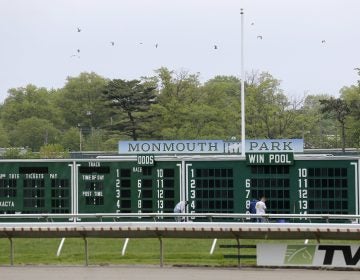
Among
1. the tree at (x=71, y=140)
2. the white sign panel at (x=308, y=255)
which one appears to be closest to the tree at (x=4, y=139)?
the tree at (x=71, y=140)

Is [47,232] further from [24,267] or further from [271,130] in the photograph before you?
[271,130]

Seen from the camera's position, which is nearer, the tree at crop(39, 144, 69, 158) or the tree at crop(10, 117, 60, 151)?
the tree at crop(39, 144, 69, 158)

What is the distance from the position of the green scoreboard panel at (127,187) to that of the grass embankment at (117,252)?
298 cm

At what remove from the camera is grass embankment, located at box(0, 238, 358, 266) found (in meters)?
18.4

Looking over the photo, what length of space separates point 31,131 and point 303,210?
6273 centimetres

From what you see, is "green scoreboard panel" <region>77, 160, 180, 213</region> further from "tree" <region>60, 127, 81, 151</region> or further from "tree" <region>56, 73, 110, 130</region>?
"tree" <region>56, 73, 110, 130</region>

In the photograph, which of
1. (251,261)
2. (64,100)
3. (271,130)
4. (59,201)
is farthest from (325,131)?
(251,261)

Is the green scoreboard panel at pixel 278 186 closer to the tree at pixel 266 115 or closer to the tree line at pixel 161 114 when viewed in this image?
the tree line at pixel 161 114

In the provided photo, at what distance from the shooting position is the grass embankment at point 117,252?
18406 millimetres

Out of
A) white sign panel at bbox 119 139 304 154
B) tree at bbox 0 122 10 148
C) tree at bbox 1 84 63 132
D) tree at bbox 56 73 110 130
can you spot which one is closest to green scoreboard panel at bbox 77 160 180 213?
white sign panel at bbox 119 139 304 154

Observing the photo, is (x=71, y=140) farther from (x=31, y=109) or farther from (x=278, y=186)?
(x=278, y=186)

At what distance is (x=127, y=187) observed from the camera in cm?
2631

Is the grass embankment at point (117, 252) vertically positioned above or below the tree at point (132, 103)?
below

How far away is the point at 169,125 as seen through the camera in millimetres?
62344
